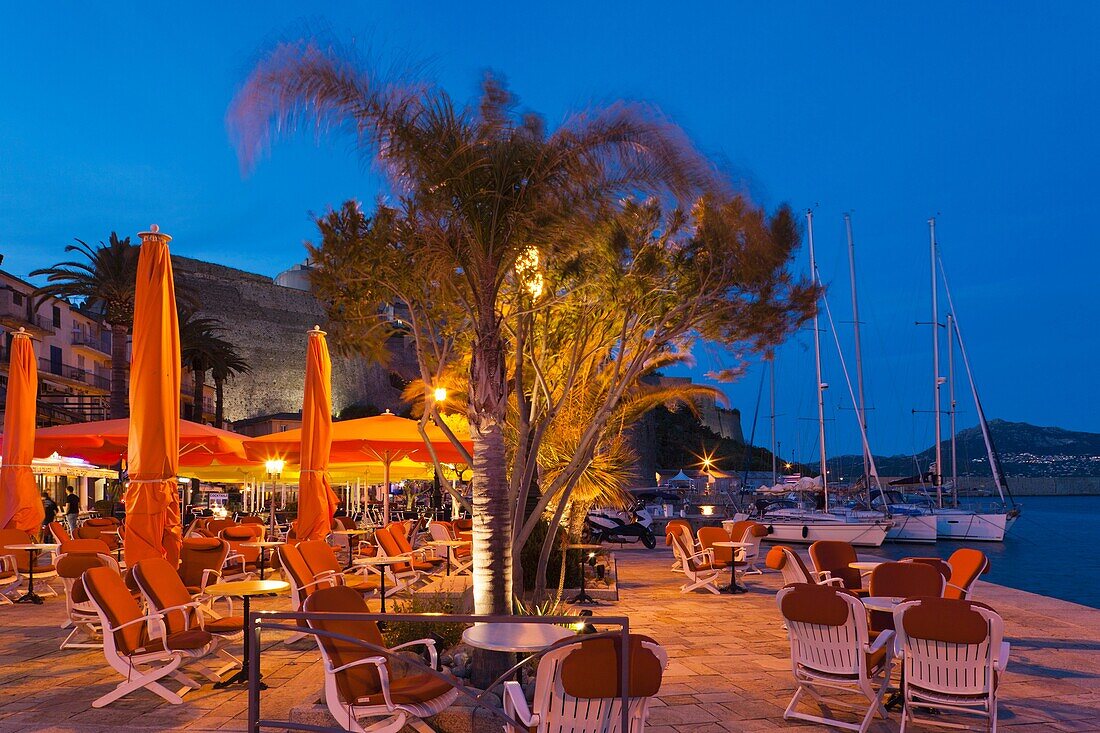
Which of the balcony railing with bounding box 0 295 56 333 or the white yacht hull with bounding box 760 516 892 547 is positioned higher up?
the balcony railing with bounding box 0 295 56 333

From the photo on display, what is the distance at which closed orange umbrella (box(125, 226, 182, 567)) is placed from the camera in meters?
7.49

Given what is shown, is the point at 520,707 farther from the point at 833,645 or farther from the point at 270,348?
the point at 270,348

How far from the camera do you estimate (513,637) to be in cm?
482

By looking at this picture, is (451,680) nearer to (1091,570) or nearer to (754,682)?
(754,682)

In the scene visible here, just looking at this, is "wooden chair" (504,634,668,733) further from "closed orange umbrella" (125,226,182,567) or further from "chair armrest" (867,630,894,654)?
"closed orange umbrella" (125,226,182,567)

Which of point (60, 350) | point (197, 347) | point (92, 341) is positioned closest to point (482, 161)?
point (197, 347)

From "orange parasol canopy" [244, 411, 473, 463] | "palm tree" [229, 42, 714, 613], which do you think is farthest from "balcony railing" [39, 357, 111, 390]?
"palm tree" [229, 42, 714, 613]

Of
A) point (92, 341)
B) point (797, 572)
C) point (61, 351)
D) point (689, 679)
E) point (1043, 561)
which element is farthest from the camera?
point (92, 341)

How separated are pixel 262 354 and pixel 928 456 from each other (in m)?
59.5

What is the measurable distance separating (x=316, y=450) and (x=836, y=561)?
5.94 meters

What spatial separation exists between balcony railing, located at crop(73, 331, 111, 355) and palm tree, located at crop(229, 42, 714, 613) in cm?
5068

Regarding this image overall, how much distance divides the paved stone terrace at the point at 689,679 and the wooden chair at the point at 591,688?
131 centimetres

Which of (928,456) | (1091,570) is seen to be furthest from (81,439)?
(928,456)

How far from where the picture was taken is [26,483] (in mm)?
11273
